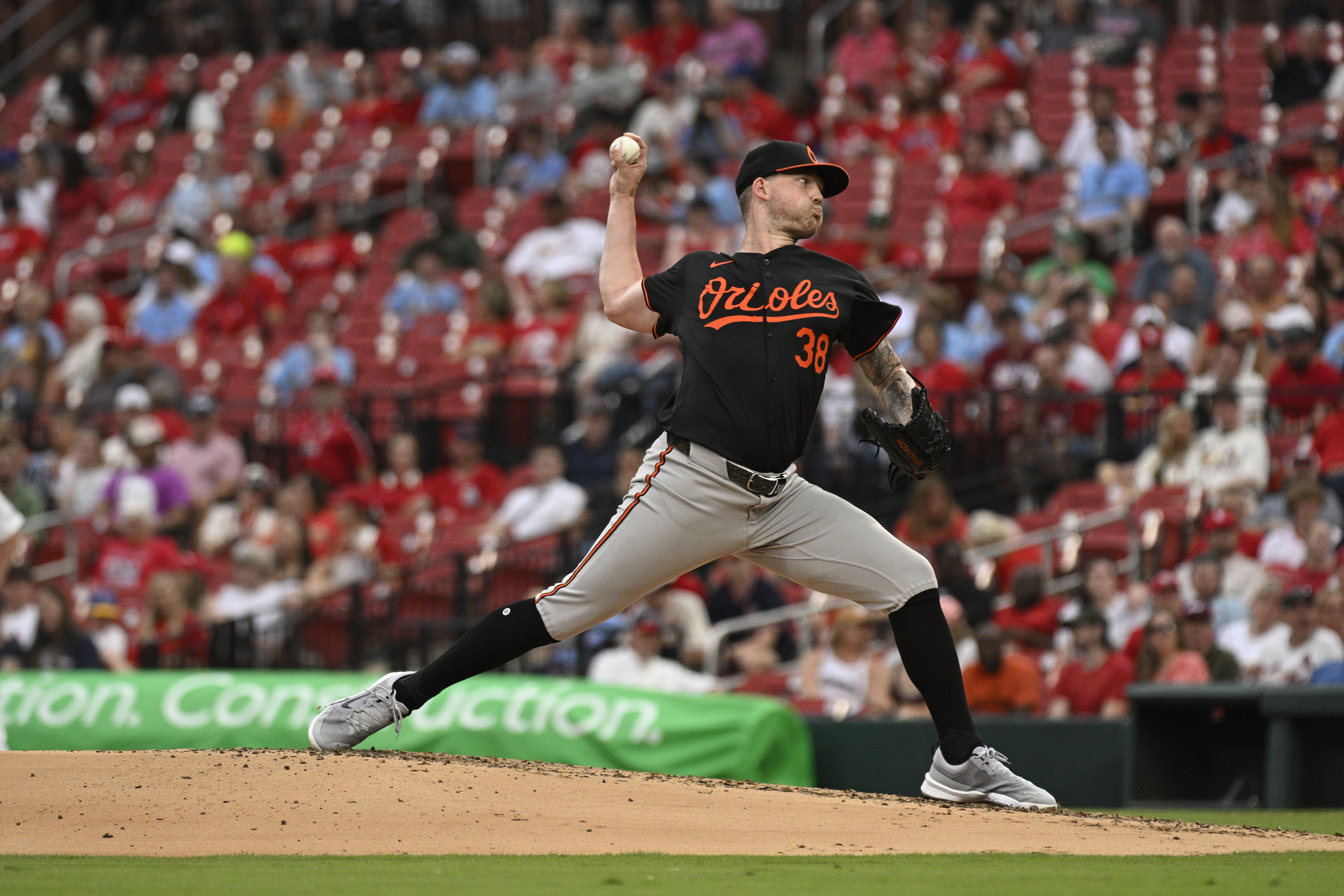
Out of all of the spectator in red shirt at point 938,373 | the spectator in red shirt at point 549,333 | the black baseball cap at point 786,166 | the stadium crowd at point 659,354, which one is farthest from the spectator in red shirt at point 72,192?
the black baseball cap at point 786,166

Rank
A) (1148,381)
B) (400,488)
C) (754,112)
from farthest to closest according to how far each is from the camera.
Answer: (754,112)
(400,488)
(1148,381)

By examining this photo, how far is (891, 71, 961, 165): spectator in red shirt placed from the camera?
1650 centimetres

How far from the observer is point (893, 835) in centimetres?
546

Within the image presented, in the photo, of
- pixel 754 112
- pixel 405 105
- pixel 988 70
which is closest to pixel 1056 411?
pixel 988 70

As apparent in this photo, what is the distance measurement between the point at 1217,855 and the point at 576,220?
1232cm

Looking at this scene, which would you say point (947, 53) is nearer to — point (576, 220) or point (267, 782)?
point (576, 220)

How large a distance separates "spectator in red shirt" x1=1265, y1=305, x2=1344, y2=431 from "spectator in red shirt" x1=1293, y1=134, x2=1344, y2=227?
6.61 feet

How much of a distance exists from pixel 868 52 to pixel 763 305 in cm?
1338

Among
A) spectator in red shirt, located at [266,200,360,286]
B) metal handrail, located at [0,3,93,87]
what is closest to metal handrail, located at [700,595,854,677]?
spectator in red shirt, located at [266,200,360,286]

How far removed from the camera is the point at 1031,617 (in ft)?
35.1

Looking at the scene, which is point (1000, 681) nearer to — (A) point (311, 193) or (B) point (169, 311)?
(B) point (169, 311)

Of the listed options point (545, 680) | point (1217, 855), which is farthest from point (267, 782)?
point (545, 680)

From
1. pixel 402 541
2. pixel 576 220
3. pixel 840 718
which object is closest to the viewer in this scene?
pixel 840 718

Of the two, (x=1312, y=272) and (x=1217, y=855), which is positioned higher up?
(x=1312, y=272)
